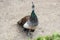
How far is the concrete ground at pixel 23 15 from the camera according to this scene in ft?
17.7

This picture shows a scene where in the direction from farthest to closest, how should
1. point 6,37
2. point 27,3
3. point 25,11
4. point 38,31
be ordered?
point 27,3 → point 25,11 → point 38,31 → point 6,37

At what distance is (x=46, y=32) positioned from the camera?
5.47m

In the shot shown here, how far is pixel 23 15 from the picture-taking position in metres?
5.97

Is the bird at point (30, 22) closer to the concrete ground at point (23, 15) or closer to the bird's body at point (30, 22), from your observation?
the bird's body at point (30, 22)

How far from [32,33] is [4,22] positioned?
0.76 meters

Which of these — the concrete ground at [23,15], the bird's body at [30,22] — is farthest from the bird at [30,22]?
the concrete ground at [23,15]

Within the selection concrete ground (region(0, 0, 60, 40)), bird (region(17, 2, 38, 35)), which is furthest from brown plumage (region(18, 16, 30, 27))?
concrete ground (region(0, 0, 60, 40))

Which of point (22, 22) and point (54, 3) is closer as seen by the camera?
point (22, 22)

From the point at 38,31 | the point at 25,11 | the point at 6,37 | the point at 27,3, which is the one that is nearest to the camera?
the point at 6,37

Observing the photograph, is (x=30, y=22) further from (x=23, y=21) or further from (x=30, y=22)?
(x=23, y=21)

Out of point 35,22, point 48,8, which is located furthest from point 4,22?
point 48,8

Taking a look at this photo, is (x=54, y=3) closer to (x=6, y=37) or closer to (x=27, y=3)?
(x=27, y=3)

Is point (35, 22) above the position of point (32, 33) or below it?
above

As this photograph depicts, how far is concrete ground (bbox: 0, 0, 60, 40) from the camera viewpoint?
17.7 ft
